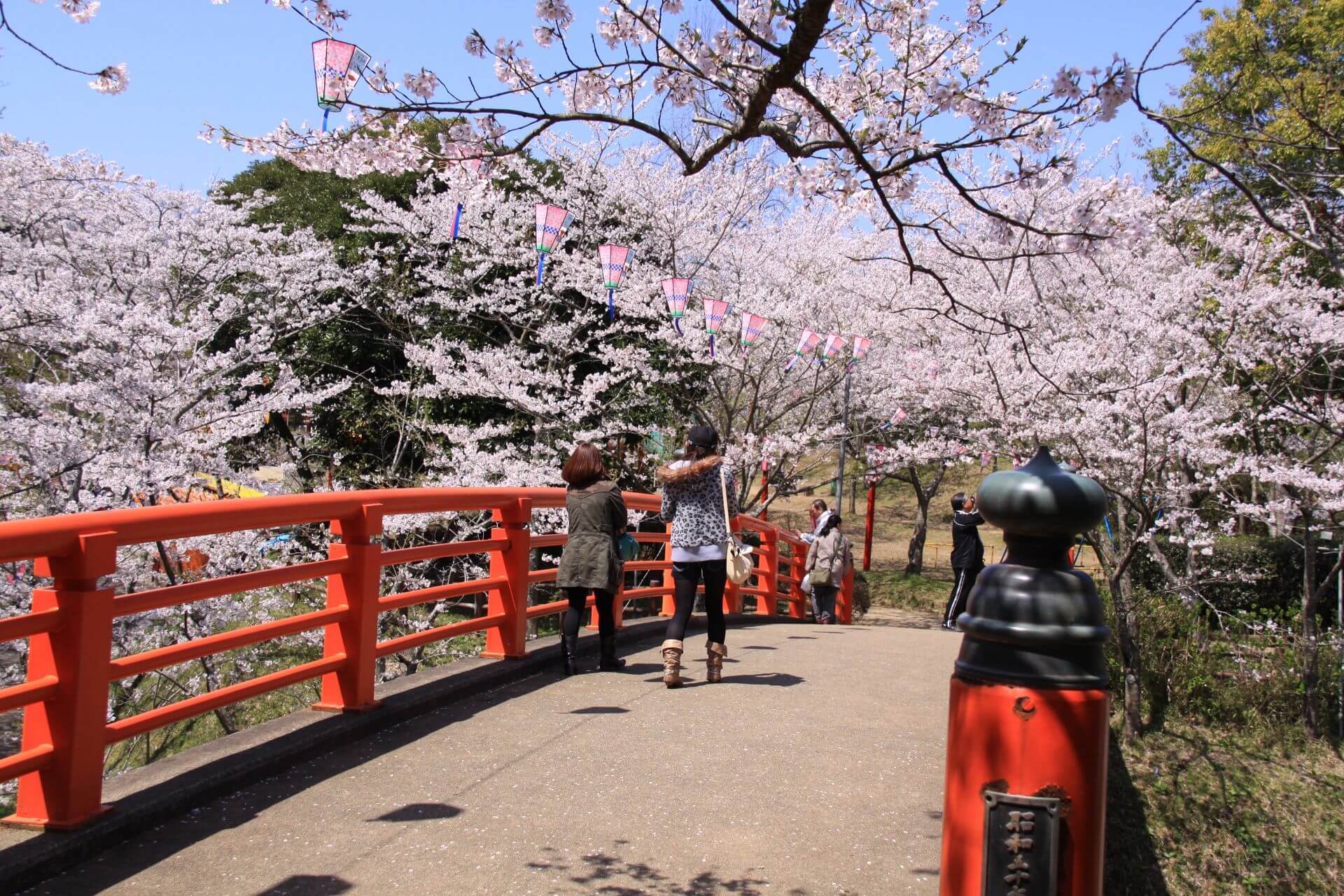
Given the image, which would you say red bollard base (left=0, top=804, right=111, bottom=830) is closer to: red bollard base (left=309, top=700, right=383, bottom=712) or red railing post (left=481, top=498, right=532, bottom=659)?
red bollard base (left=309, top=700, right=383, bottom=712)

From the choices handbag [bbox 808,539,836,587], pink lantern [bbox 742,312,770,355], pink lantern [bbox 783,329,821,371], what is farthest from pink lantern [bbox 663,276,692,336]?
handbag [bbox 808,539,836,587]

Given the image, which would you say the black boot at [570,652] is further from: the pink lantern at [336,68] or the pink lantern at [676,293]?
the pink lantern at [676,293]

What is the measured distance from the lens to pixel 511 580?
6445mm

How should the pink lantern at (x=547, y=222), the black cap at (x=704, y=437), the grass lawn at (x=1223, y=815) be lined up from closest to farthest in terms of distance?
the black cap at (x=704, y=437) < the grass lawn at (x=1223, y=815) < the pink lantern at (x=547, y=222)

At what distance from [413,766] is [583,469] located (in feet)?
8.16

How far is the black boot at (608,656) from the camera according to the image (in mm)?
6977

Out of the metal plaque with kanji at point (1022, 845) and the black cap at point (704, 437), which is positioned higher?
the black cap at point (704, 437)

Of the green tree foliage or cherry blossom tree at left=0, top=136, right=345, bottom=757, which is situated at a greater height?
the green tree foliage

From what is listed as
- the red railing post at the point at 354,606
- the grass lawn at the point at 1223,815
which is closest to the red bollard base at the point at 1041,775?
the red railing post at the point at 354,606

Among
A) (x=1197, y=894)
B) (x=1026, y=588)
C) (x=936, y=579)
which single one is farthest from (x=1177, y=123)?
(x=936, y=579)

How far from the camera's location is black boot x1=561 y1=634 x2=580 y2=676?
666 centimetres

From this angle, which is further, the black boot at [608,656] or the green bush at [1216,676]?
the green bush at [1216,676]

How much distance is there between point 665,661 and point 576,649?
67 cm

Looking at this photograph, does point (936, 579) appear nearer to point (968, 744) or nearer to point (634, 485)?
point (634, 485)
